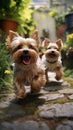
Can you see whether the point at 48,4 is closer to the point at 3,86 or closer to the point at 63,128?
the point at 3,86

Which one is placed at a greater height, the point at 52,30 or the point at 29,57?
the point at 29,57

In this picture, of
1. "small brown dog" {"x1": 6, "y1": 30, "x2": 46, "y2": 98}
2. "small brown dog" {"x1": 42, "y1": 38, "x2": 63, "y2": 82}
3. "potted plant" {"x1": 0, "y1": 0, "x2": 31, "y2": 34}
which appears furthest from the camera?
"potted plant" {"x1": 0, "y1": 0, "x2": 31, "y2": 34}

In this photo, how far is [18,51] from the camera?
4738 mm

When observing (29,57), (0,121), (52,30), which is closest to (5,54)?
(29,57)

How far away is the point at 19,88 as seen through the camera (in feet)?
16.2

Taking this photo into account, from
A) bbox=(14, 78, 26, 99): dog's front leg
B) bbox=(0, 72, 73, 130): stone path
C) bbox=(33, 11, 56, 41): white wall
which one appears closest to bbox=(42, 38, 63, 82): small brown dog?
bbox=(0, 72, 73, 130): stone path

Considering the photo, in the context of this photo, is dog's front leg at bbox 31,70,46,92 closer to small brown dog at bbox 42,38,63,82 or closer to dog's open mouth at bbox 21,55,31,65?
dog's open mouth at bbox 21,55,31,65

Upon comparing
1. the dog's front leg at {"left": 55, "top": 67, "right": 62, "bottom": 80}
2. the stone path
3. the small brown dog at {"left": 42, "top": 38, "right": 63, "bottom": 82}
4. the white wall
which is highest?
the stone path

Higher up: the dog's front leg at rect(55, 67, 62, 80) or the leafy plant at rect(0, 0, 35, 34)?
the leafy plant at rect(0, 0, 35, 34)

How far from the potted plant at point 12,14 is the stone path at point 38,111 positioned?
10.9 feet

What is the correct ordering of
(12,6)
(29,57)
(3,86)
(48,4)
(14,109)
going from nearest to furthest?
1. (14,109)
2. (29,57)
3. (3,86)
4. (12,6)
5. (48,4)

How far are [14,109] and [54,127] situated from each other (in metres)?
0.73

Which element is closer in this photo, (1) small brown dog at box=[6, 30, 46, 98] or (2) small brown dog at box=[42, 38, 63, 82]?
(1) small brown dog at box=[6, 30, 46, 98]

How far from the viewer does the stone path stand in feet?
13.2
